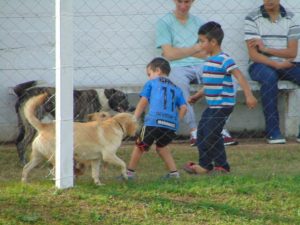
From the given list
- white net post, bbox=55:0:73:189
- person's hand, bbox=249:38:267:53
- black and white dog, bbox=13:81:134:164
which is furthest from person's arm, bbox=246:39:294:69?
white net post, bbox=55:0:73:189

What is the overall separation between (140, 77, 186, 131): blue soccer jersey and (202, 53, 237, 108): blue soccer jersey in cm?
30

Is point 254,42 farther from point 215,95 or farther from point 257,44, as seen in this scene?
point 215,95

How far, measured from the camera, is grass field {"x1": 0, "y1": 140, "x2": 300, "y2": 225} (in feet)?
20.7

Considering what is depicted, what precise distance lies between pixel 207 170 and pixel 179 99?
0.75m

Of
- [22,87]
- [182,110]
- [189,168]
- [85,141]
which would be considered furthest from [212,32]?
[22,87]

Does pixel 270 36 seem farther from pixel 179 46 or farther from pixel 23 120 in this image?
pixel 23 120

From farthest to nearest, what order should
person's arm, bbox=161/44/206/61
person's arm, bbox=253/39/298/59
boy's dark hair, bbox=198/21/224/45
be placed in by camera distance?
person's arm, bbox=253/39/298/59 → person's arm, bbox=161/44/206/61 → boy's dark hair, bbox=198/21/224/45

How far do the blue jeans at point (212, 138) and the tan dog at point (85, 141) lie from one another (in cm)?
87

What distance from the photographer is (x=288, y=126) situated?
33.9 feet

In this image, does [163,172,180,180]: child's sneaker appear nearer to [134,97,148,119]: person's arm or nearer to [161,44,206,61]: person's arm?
[134,97,148,119]: person's arm

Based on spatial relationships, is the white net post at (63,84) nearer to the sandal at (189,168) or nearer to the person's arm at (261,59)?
the sandal at (189,168)

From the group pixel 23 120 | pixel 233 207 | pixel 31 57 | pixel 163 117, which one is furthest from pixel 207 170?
pixel 31 57

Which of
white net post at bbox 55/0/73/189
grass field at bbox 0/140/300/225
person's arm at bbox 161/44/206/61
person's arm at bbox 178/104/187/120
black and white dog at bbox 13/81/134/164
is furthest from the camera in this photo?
person's arm at bbox 161/44/206/61

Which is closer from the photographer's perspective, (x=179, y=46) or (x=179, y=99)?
(x=179, y=99)
